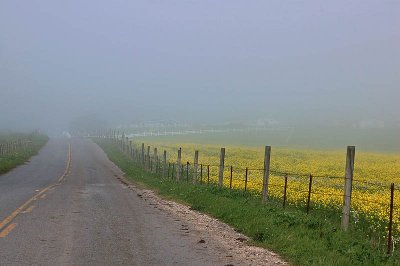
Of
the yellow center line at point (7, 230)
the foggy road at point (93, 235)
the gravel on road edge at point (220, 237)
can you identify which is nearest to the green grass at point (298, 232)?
the gravel on road edge at point (220, 237)

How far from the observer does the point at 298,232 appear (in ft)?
36.4

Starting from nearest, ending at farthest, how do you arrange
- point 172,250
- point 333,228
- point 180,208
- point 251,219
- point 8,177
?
point 172,250 → point 333,228 → point 251,219 → point 180,208 → point 8,177

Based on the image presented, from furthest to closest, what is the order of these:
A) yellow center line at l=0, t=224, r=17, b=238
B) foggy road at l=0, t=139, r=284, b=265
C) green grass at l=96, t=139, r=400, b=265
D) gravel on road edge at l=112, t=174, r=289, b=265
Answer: yellow center line at l=0, t=224, r=17, b=238
gravel on road edge at l=112, t=174, r=289, b=265
green grass at l=96, t=139, r=400, b=265
foggy road at l=0, t=139, r=284, b=265

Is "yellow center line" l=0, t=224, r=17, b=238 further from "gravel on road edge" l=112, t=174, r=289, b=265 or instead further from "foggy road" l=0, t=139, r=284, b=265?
"gravel on road edge" l=112, t=174, r=289, b=265

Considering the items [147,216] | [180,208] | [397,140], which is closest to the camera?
[147,216]

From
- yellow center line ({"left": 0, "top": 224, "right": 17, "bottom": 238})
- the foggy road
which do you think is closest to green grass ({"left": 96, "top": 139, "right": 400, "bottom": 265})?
the foggy road

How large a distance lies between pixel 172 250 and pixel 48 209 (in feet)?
23.3

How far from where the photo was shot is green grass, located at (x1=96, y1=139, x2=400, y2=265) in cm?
907

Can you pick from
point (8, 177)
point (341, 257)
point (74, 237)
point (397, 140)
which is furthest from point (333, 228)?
point (397, 140)

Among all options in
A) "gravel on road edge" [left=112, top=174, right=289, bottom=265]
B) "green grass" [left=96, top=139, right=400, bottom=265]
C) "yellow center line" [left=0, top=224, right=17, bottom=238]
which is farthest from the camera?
"yellow center line" [left=0, top=224, right=17, bottom=238]

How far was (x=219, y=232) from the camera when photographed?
39.9 ft

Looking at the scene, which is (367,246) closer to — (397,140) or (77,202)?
(77,202)

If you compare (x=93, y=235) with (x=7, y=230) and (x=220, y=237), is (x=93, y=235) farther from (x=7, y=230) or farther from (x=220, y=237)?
(x=220, y=237)

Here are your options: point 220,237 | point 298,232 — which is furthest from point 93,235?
point 298,232
